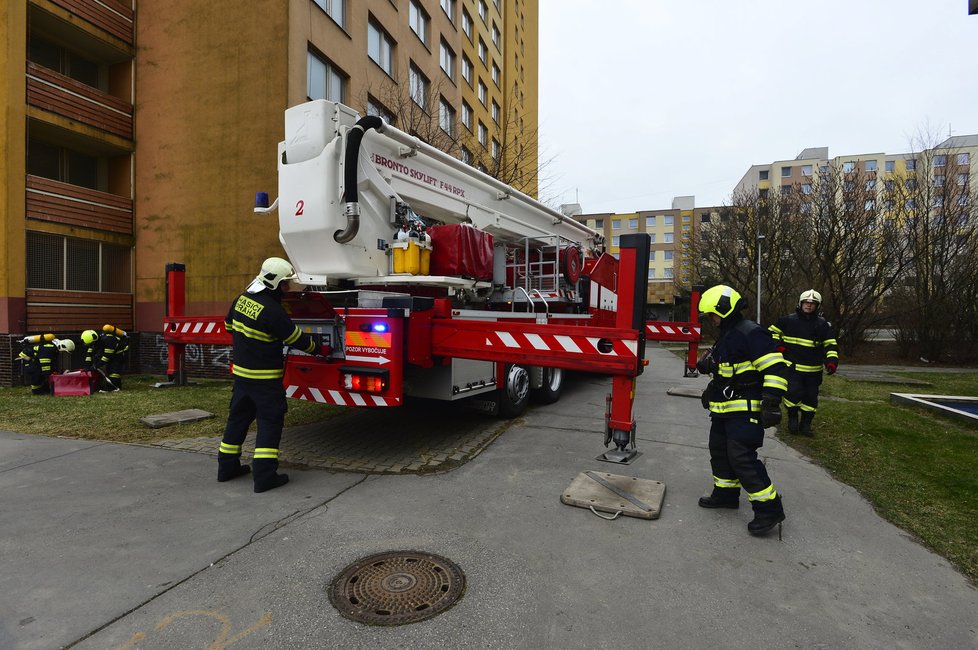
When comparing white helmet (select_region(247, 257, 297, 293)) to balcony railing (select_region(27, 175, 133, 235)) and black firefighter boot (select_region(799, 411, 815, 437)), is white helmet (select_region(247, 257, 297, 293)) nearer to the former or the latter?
black firefighter boot (select_region(799, 411, 815, 437))

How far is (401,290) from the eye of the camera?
17.1 feet

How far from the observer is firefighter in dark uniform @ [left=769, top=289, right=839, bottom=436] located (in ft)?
20.4

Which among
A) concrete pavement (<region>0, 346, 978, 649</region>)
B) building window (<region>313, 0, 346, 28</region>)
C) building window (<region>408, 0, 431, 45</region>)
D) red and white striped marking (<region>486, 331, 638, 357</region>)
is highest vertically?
building window (<region>408, 0, 431, 45</region>)

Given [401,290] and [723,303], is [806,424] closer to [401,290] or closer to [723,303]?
[723,303]

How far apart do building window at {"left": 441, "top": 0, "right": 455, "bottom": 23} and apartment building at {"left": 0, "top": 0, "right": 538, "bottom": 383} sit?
7759 millimetres

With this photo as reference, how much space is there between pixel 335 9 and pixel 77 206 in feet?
25.4

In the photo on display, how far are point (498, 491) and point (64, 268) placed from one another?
1277cm

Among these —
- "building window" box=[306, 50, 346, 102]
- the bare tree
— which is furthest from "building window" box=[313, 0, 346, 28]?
the bare tree

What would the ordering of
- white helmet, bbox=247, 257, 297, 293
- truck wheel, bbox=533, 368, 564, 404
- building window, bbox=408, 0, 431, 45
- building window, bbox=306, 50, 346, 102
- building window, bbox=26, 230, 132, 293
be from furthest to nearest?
building window, bbox=408, 0, 431, 45, building window, bbox=306, 50, 346, 102, building window, bbox=26, 230, 132, 293, truck wheel, bbox=533, 368, 564, 404, white helmet, bbox=247, 257, 297, 293

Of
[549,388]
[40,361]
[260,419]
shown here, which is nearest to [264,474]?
[260,419]

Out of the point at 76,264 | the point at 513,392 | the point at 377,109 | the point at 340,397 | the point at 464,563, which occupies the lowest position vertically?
the point at 464,563

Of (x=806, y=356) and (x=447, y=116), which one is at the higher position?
(x=447, y=116)

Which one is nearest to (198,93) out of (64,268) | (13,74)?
(13,74)

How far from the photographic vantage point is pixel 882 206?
1819 cm
